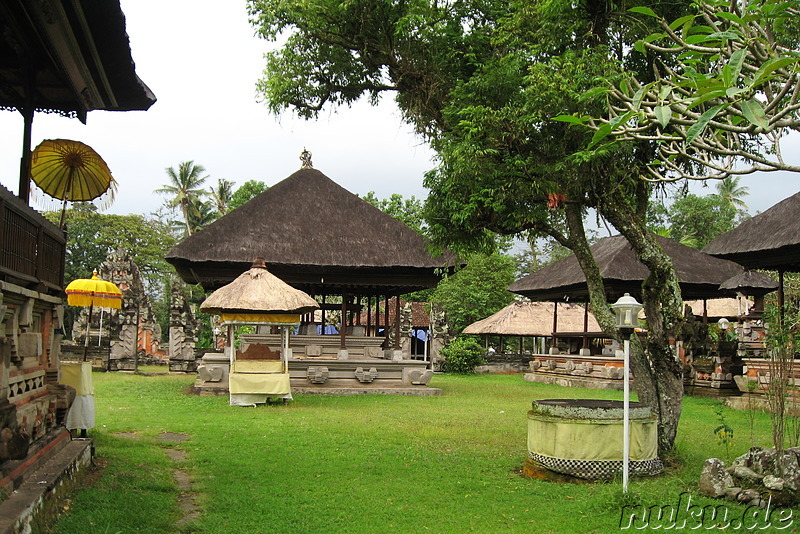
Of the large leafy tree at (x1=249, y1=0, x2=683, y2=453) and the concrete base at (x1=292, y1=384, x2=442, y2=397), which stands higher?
the large leafy tree at (x1=249, y1=0, x2=683, y2=453)

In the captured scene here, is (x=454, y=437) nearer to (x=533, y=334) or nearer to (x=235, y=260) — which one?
(x=235, y=260)

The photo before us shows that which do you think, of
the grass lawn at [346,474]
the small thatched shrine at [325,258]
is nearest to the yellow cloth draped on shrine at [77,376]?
the grass lawn at [346,474]

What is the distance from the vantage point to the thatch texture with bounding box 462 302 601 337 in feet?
89.0

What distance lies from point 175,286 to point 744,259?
64.8ft

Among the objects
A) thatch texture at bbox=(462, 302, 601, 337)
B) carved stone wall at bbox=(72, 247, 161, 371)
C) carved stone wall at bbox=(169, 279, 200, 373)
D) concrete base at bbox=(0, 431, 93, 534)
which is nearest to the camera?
concrete base at bbox=(0, 431, 93, 534)

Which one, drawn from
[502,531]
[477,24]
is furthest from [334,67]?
[502,531]

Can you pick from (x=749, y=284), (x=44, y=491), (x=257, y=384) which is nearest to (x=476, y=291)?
(x=749, y=284)

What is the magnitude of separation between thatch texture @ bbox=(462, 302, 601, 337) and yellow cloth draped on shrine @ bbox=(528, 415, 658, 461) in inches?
785

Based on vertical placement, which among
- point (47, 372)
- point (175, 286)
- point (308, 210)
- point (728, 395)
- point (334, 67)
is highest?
point (334, 67)

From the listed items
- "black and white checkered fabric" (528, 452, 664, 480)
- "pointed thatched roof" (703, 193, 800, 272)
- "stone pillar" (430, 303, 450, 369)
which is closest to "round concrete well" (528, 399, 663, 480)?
"black and white checkered fabric" (528, 452, 664, 480)

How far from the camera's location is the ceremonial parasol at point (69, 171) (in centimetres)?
767

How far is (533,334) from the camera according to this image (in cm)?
2695

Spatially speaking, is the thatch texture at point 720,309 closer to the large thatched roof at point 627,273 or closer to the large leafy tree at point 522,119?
the large thatched roof at point 627,273

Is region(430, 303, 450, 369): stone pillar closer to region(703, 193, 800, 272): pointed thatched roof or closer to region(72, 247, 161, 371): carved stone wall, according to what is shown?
region(72, 247, 161, 371): carved stone wall
